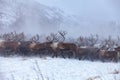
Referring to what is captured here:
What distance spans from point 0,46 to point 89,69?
812 cm

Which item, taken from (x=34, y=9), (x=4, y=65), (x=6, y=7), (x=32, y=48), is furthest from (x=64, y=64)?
(x=34, y=9)

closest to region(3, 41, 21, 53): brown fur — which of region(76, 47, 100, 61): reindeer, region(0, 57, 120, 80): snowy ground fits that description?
region(76, 47, 100, 61): reindeer

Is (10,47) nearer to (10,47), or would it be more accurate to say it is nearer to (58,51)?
(10,47)

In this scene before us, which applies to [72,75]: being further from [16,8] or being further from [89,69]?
[16,8]

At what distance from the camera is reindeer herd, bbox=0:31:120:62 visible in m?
20.1

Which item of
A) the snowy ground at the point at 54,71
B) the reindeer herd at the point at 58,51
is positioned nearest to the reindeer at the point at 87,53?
the reindeer herd at the point at 58,51

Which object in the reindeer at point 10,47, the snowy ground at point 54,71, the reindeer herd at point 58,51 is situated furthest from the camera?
the reindeer at point 10,47

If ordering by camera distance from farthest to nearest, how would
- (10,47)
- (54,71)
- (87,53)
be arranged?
(10,47) → (87,53) → (54,71)

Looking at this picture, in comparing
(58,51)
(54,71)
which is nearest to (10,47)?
(58,51)

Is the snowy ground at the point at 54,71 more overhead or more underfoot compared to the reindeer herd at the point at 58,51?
more underfoot

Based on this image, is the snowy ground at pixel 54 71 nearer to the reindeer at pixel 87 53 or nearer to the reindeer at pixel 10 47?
the reindeer at pixel 87 53

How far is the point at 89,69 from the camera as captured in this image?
47.8 ft

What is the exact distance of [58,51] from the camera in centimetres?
2064

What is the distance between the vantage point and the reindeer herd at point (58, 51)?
20.1m
